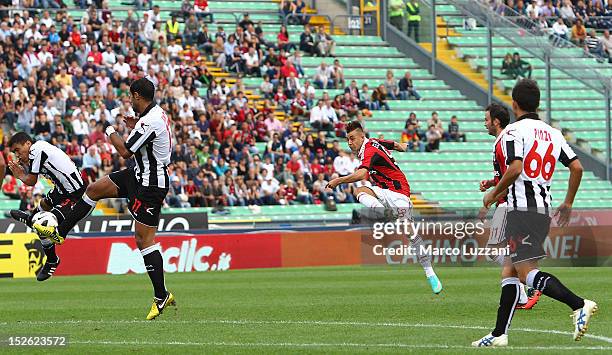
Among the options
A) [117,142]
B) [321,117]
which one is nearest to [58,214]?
[117,142]

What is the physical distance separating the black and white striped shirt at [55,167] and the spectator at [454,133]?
75.1ft

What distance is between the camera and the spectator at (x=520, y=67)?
3825 cm

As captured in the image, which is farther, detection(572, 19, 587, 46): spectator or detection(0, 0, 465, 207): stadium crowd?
detection(572, 19, 587, 46): spectator

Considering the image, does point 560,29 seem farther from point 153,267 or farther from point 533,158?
point 533,158

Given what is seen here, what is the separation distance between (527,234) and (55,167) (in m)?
8.62

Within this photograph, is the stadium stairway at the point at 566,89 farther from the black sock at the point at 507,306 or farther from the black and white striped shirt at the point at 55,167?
the black sock at the point at 507,306

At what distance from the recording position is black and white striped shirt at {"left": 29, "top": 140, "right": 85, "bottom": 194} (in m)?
17.1

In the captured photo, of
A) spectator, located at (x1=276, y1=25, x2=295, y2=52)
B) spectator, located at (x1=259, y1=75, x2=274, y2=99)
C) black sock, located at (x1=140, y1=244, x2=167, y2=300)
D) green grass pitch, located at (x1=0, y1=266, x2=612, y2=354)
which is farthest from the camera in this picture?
spectator, located at (x1=276, y1=25, x2=295, y2=52)

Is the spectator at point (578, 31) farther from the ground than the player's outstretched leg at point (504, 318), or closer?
closer

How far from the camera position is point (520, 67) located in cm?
3856

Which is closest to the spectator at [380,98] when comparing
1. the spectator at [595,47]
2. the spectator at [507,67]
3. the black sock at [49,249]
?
the spectator at [507,67]

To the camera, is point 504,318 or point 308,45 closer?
point 504,318

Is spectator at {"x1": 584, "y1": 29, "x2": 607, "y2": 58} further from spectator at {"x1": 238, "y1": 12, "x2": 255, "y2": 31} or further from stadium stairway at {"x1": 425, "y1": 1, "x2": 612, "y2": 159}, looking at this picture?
spectator at {"x1": 238, "y1": 12, "x2": 255, "y2": 31}

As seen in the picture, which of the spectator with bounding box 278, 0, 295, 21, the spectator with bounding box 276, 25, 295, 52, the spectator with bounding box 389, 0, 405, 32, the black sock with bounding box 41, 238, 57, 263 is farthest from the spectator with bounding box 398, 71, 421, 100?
the black sock with bounding box 41, 238, 57, 263
